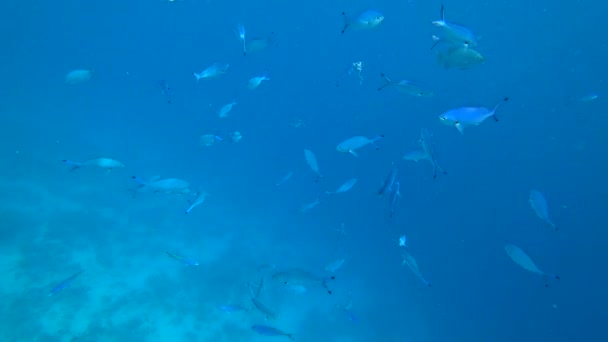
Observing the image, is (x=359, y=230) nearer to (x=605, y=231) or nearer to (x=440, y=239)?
(x=440, y=239)

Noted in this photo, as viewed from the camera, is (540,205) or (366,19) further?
(540,205)

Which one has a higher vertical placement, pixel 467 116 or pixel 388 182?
pixel 467 116

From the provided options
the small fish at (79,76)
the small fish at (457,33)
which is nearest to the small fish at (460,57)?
the small fish at (457,33)

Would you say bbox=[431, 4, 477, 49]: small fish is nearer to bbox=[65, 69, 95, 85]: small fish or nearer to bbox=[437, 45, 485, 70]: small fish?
bbox=[437, 45, 485, 70]: small fish

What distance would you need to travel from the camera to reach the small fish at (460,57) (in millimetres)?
4500

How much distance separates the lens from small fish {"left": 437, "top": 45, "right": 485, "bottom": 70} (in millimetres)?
4500

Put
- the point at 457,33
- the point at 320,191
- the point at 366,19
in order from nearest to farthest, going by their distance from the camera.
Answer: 1. the point at 457,33
2. the point at 366,19
3. the point at 320,191

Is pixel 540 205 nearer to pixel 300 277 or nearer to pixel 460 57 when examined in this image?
pixel 460 57

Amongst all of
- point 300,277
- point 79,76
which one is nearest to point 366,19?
point 300,277

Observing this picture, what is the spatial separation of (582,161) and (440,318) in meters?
27.1

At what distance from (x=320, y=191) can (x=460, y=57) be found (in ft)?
76.7

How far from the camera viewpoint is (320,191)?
27.8m

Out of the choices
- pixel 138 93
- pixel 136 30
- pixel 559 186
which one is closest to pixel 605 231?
pixel 559 186

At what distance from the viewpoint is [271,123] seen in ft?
134
